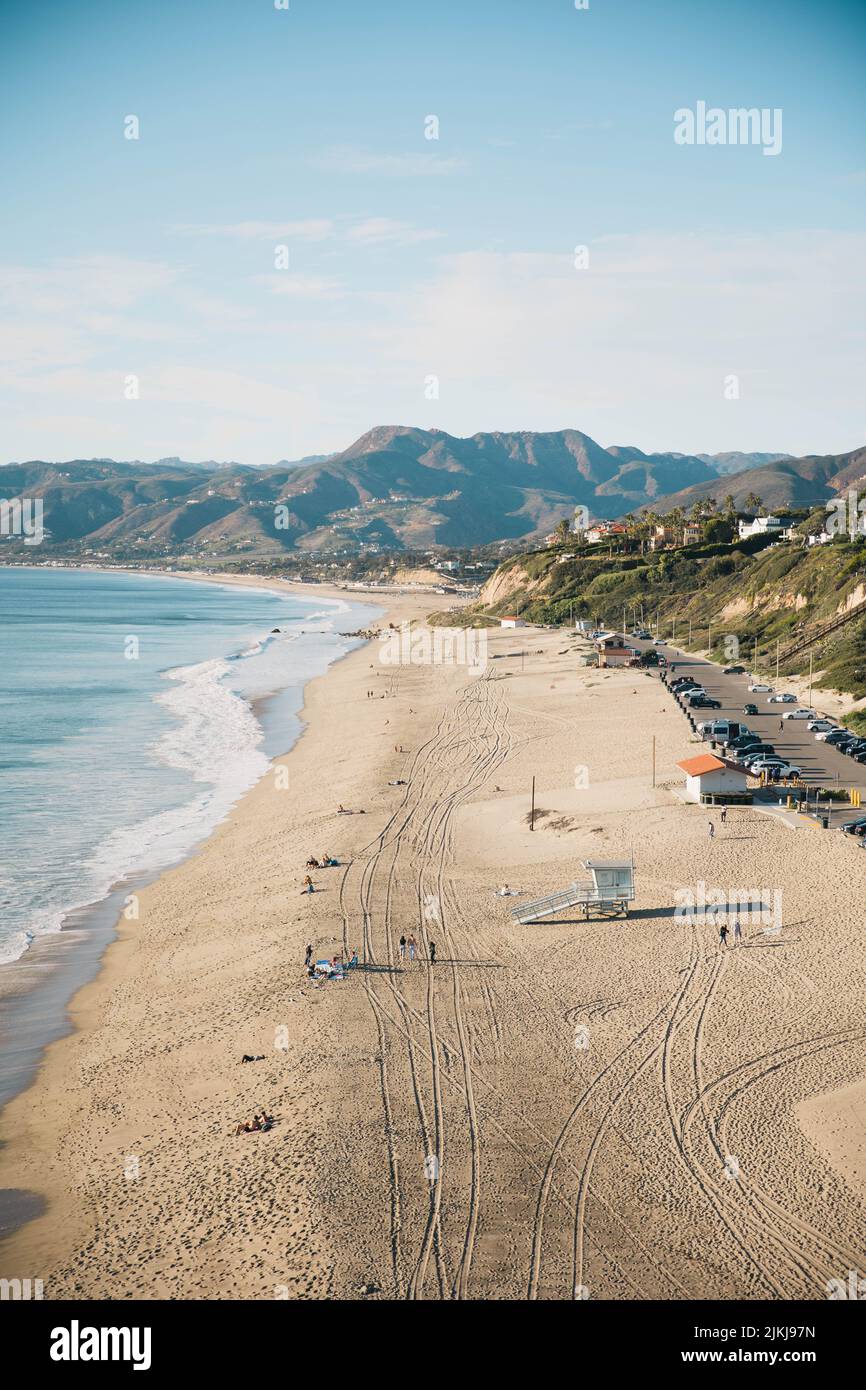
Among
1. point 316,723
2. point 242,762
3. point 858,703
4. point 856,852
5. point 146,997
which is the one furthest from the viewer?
point 316,723

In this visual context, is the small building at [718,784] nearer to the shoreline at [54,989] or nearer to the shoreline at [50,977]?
the shoreline at [54,989]

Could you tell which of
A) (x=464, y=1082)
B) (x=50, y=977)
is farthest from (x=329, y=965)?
(x=50, y=977)

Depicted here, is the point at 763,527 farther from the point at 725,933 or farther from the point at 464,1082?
the point at 464,1082

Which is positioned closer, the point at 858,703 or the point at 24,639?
the point at 858,703
